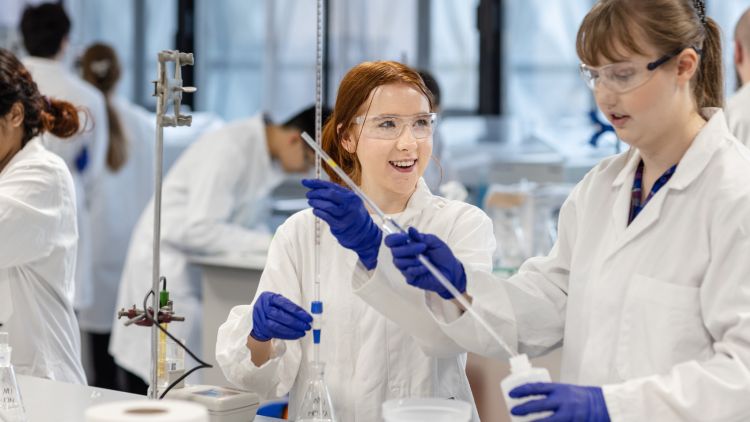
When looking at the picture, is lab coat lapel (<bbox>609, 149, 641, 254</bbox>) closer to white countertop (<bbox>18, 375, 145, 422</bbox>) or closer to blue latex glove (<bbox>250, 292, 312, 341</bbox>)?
blue latex glove (<bbox>250, 292, 312, 341</bbox>)

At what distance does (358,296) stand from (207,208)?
2.05m

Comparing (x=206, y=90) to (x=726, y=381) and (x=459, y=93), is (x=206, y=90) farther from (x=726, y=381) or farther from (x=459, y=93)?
(x=726, y=381)

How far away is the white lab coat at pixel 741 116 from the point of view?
119 inches

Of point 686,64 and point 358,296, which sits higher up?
point 686,64

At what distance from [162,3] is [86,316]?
2.43m

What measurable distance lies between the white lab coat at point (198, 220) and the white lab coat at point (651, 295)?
2.20m

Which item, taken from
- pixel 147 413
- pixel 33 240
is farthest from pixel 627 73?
pixel 33 240

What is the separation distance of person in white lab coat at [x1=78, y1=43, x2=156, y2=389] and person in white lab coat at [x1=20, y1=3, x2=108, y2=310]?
0.21m

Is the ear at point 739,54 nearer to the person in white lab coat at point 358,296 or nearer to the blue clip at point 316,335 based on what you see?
the person in white lab coat at point 358,296

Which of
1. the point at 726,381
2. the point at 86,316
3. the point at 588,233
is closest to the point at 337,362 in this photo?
the point at 588,233

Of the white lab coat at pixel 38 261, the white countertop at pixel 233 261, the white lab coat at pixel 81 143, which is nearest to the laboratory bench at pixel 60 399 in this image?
the white lab coat at pixel 38 261

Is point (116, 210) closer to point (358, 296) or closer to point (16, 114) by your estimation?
point (16, 114)

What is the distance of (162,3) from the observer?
21.3 ft

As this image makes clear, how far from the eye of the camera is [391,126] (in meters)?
2.04
